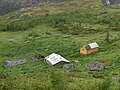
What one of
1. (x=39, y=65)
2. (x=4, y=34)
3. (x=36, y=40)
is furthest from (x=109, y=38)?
(x=4, y=34)

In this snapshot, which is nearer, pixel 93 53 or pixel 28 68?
pixel 28 68

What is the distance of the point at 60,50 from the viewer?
82500mm

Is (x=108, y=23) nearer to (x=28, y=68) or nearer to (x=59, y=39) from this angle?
(x=59, y=39)

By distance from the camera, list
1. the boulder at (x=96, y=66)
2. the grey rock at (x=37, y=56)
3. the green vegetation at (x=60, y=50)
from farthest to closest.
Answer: the grey rock at (x=37, y=56) → the boulder at (x=96, y=66) → the green vegetation at (x=60, y=50)

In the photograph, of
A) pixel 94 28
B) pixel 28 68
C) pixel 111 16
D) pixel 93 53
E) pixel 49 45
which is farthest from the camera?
pixel 111 16

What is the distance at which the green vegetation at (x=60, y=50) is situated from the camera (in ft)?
128

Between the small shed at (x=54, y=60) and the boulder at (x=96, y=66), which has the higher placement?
the boulder at (x=96, y=66)

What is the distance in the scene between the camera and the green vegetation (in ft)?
128

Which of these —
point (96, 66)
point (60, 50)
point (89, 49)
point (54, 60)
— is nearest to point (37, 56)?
point (54, 60)

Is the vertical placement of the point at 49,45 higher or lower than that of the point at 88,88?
lower

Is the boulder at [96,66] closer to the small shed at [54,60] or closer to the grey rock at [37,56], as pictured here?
the small shed at [54,60]

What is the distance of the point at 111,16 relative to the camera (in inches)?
5285

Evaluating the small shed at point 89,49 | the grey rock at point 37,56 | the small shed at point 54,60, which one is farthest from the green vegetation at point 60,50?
the grey rock at point 37,56

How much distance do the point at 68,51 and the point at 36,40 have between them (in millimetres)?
20648
